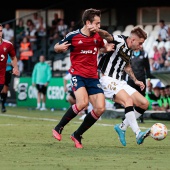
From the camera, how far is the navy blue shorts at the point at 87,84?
12.2 m

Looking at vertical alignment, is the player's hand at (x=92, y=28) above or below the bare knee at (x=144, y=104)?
above

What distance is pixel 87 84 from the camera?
40.2 ft

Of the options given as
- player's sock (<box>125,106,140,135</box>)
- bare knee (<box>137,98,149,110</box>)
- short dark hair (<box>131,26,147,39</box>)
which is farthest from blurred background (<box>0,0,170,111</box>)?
player's sock (<box>125,106,140,135</box>)

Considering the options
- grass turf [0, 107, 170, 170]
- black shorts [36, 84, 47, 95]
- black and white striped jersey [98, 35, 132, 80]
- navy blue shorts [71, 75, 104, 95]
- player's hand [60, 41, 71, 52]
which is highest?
player's hand [60, 41, 71, 52]

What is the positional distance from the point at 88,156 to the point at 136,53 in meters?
8.11

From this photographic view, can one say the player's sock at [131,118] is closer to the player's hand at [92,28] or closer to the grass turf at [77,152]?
the grass turf at [77,152]

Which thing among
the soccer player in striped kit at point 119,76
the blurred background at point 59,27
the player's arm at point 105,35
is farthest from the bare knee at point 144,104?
the blurred background at point 59,27

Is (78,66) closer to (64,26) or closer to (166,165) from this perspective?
(166,165)

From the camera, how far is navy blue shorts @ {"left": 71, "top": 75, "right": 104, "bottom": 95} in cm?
1220

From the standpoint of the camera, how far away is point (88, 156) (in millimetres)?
10922

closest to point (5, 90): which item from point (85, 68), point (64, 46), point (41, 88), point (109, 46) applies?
point (41, 88)

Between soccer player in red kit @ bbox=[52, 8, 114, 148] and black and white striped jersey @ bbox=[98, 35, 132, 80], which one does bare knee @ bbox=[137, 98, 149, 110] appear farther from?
soccer player in red kit @ bbox=[52, 8, 114, 148]

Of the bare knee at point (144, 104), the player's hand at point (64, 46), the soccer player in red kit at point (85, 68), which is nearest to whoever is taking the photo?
the player's hand at point (64, 46)

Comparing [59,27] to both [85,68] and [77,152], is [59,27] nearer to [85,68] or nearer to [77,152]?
[85,68]
